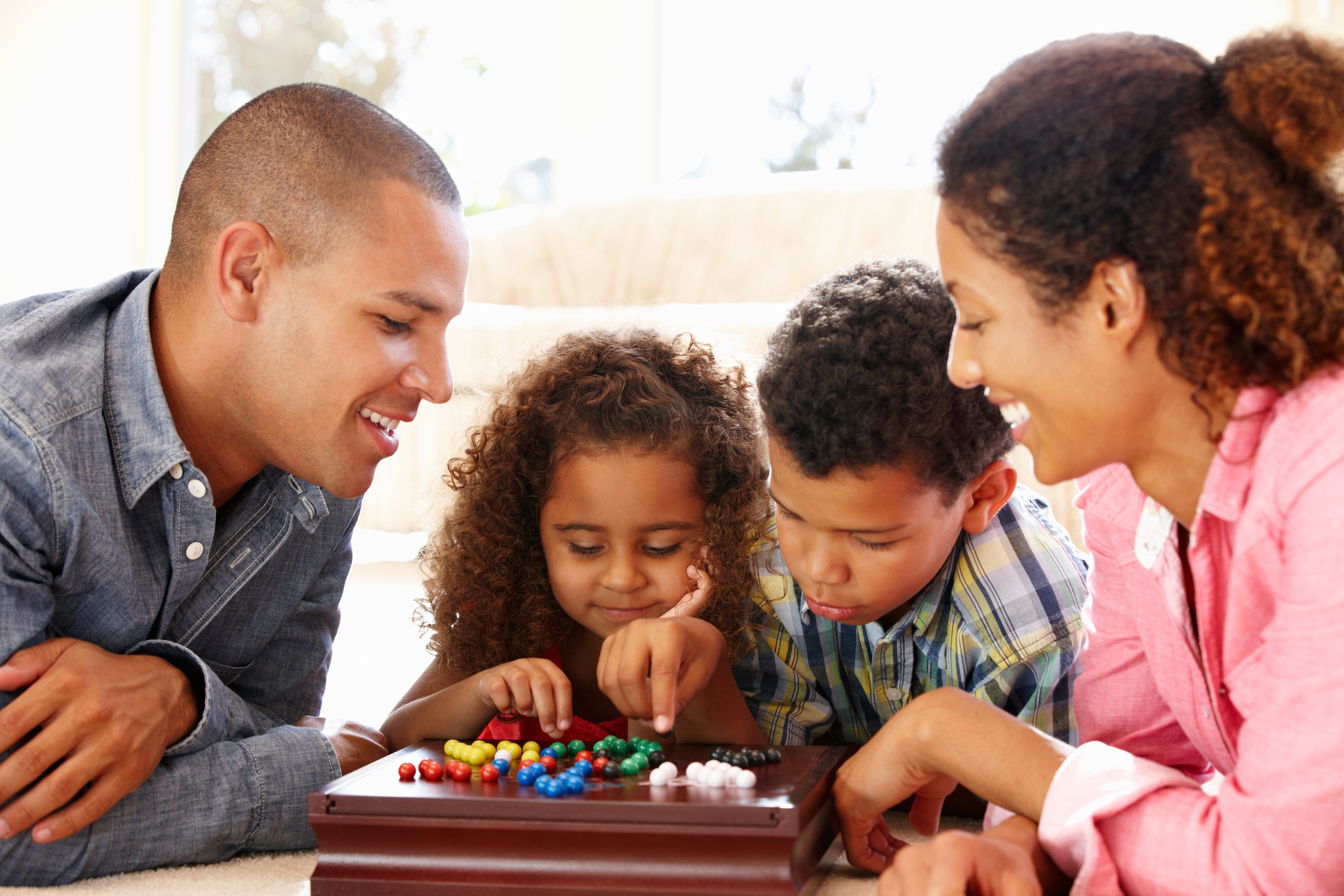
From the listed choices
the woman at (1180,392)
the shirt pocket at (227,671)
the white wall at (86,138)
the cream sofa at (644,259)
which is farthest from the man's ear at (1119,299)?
the white wall at (86,138)

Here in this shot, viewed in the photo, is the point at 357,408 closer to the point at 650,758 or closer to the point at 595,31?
the point at 650,758

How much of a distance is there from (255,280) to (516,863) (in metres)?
0.67

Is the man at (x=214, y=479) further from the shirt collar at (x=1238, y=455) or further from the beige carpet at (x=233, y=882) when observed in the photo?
the shirt collar at (x=1238, y=455)

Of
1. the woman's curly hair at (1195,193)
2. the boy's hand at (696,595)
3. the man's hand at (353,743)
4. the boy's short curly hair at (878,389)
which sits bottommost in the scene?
the man's hand at (353,743)

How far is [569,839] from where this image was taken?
2.67 feet

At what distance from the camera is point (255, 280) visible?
1.18 m

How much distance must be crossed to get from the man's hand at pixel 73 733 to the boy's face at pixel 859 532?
588 millimetres

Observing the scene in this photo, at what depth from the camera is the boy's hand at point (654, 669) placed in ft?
3.39

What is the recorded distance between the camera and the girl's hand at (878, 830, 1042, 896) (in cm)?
71

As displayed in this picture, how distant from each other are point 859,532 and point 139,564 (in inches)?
26.6

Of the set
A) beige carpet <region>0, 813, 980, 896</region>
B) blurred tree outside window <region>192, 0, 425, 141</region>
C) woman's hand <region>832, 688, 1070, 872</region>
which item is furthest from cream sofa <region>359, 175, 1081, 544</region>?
woman's hand <region>832, 688, 1070, 872</region>

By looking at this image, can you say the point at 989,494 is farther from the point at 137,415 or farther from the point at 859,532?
the point at 137,415

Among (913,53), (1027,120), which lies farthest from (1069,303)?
(913,53)

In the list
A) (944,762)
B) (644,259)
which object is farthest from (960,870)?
(644,259)
